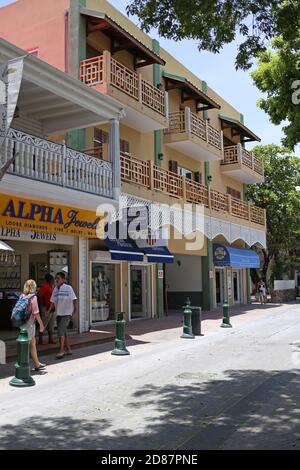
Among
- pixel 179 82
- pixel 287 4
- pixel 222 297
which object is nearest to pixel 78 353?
pixel 287 4

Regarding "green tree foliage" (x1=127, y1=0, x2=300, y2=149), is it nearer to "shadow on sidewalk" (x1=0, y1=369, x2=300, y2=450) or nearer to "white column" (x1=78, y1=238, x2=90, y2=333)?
"shadow on sidewalk" (x1=0, y1=369, x2=300, y2=450)

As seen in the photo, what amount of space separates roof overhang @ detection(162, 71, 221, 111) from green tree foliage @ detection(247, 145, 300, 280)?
37.3 feet

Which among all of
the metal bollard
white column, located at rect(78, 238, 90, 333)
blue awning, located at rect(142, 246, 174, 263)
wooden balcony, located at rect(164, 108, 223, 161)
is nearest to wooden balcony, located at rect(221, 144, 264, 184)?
wooden balcony, located at rect(164, 108, 223, 161)

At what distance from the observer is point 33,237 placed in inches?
537

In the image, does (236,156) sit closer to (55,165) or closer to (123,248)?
(123,248)

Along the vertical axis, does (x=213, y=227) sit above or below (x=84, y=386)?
above

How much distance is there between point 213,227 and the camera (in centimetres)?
2503

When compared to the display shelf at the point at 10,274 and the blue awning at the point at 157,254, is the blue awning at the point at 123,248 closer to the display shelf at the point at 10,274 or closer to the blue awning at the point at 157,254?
the blue awning at the point at 157,254

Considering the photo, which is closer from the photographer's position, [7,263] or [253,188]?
[7,263]

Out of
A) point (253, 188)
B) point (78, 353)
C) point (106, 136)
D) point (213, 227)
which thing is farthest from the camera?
point (253, 188)

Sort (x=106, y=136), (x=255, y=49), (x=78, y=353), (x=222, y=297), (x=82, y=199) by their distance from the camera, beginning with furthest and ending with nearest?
1. (x=222, y=297)
2. (x=106, y=136)
3. (x=82, y=199)
4. (x=78, y=353)
5. (x=255, y=49)

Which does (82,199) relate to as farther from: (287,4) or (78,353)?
(287,4)

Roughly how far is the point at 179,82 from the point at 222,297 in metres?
12.1

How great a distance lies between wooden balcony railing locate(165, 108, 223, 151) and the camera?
74.7 ft
